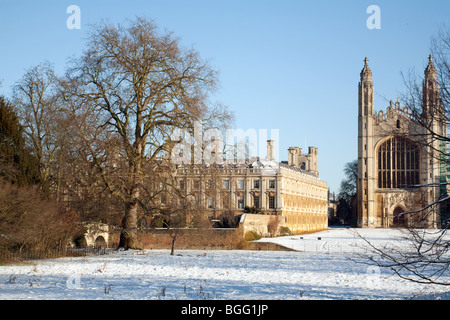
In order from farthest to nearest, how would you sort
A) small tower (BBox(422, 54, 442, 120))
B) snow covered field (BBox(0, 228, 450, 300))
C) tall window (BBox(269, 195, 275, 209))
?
tall window (BBox(269, 195, 275, 209))
snow covered field (BBox(0, 228, 450, 300))
small tower (BBox(422, 54, 442, 120))

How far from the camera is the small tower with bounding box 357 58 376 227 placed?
69.2m

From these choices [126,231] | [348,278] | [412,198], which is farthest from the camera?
[126,231]

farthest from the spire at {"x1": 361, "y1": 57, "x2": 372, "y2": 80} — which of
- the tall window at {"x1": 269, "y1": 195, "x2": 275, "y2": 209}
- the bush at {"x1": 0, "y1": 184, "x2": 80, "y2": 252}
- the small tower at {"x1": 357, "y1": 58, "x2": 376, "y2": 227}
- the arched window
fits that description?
the bush at {"x1": 0, "y1": 184, "x2": 80, "y2": 252}

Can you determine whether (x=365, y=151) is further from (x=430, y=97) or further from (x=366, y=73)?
(x=430, y=97)

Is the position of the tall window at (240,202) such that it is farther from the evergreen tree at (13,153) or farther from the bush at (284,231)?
the evergreen tree at (13,153)

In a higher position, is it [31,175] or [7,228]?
[31,175]

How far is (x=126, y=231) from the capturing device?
24641mm

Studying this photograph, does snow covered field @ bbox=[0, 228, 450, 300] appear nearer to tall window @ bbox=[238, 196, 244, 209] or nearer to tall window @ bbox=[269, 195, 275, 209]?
tall window @ bbox=[269, 195, 275, 209]

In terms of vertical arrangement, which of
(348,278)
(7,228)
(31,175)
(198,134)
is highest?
(198,134)

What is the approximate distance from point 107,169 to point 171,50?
5.78 meters

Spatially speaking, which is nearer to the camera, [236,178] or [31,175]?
[31,175]

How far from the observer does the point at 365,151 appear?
234 feet

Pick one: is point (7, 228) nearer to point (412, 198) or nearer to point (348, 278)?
point (348, 278)

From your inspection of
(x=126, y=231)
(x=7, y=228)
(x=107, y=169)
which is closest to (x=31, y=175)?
(x=107, y=169)
